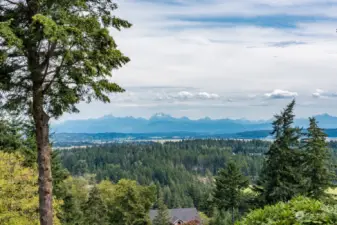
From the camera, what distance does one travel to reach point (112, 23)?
11.6m

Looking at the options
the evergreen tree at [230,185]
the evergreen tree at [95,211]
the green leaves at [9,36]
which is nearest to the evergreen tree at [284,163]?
the evergreen tree at [230,185]

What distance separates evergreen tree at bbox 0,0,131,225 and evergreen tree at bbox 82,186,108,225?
37.9 metres

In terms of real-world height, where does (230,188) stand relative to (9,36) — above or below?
below

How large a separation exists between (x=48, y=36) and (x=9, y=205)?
11188 mm

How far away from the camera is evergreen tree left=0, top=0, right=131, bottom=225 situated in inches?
399

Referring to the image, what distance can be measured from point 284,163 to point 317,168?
271cm

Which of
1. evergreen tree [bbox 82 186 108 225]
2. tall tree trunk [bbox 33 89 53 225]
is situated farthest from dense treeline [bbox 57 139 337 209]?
tall tree trunk [bbox 33 89 53 225]

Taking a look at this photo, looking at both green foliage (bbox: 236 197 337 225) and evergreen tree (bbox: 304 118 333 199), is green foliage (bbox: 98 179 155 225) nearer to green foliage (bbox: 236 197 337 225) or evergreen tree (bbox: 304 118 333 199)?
evergreen tree (bbox: 304 118 333 199)

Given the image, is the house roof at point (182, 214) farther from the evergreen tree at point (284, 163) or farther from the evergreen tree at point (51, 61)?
the evergreen tree at point (51, 61)

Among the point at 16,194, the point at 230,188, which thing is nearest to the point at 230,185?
the point at 230,188

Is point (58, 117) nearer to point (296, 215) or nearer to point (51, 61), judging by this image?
point (51, 61)

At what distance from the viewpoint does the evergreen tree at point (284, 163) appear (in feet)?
87.1

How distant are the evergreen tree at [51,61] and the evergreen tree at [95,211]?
124 ft

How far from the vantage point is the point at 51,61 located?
10.9 metres
